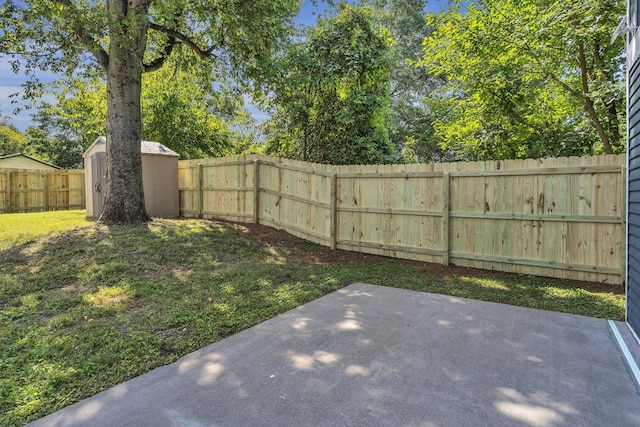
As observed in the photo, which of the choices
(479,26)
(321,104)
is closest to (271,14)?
(321,104)

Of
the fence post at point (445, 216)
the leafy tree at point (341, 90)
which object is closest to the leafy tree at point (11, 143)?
the leafy tree at point (341, 90)

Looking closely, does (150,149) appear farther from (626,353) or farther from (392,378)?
(626,353)

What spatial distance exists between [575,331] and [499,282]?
1.80 m

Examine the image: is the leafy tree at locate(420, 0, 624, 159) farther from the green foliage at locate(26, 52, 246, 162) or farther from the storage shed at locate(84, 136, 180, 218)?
the storage shed at locate(84, 136, 180, 218)

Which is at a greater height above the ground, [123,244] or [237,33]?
[237,33]

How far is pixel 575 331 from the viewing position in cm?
329

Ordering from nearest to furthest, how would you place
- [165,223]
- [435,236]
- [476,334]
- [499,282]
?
[476,334], [499,282], [435,236], [165,223]

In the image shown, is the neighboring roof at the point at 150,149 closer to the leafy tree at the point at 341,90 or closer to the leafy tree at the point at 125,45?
the leafy tree at the point at 125,45

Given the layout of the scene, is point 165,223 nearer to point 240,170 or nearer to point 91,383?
point 240,170

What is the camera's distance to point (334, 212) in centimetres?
701

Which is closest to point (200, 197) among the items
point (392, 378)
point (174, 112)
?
point (174, 112)

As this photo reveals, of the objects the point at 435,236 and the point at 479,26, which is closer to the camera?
the point at 435,236

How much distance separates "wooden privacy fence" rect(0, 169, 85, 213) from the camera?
41.6 feet

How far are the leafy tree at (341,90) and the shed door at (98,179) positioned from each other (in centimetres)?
481
